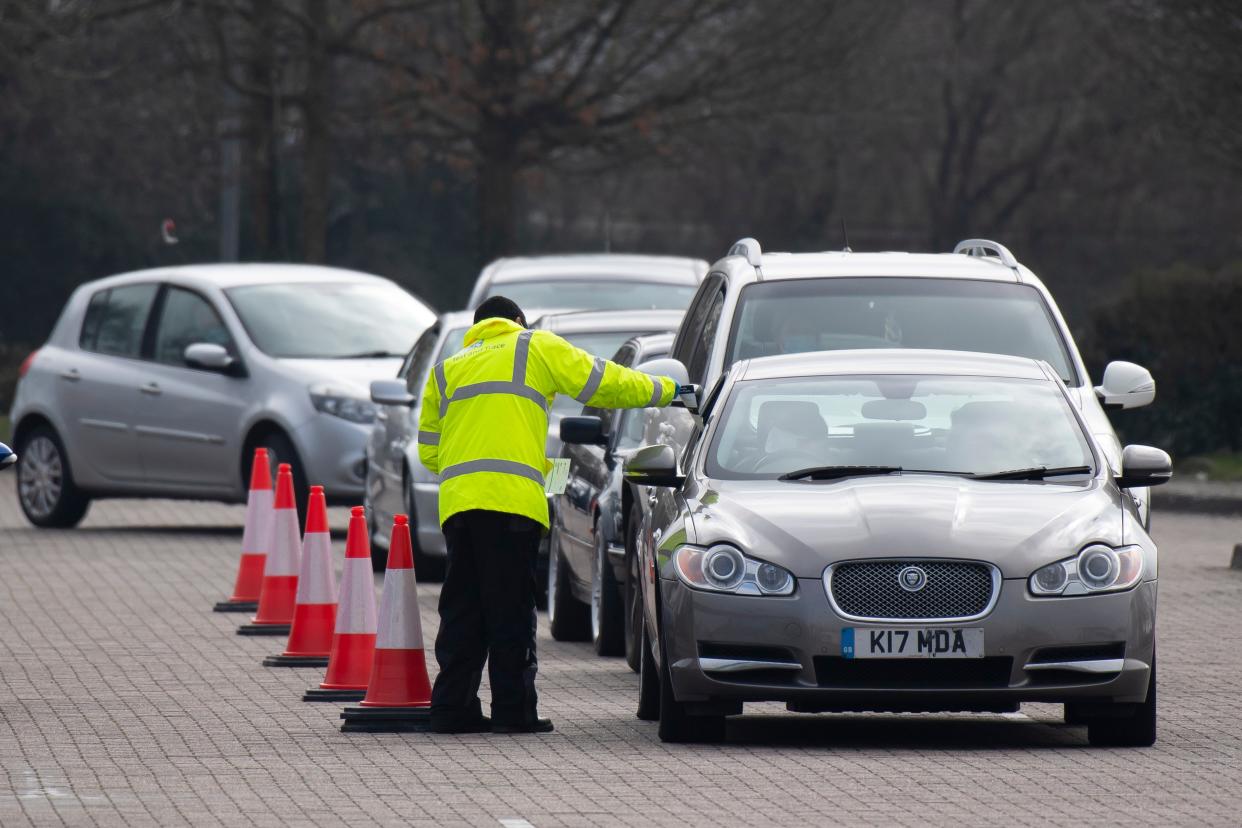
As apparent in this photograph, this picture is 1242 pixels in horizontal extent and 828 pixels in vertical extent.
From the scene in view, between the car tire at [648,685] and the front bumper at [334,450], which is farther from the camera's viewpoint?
the front bumper at [334,450]

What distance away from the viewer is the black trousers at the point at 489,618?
371 inches

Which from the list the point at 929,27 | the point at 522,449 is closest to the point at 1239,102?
the point at 522,449

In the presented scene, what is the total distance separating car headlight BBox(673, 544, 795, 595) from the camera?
8.85 meters

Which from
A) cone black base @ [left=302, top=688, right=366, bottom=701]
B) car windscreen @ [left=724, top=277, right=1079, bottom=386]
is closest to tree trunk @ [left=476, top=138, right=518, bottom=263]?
car windscreen @ [left=724, top=277, right=1079, bottom=386]

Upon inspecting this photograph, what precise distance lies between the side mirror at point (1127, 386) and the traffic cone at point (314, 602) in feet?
10.6

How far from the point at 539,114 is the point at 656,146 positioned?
1472 millimetres

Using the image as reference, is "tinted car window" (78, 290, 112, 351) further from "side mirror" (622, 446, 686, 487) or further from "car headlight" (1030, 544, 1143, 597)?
"car headlight" (1030, 544, 1143, 597)

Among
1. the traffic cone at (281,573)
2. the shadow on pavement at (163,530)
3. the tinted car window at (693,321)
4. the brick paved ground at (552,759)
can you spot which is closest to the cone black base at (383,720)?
the brick paved ground at (552,759)

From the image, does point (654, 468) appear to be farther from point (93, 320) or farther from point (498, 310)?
point (93, 320)

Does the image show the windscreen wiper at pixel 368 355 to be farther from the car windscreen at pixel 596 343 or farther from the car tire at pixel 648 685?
the car tire at pixel 648 685

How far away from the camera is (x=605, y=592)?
A: 12008 mm

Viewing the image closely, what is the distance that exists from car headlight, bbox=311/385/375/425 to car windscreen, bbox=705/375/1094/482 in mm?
8089

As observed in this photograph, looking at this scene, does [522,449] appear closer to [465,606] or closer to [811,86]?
[465,606]

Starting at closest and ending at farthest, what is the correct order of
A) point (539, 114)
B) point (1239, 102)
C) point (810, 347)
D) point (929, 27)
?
point (810, 347)
point (1239, 102)
point (539, 114)
point (929, 27)
